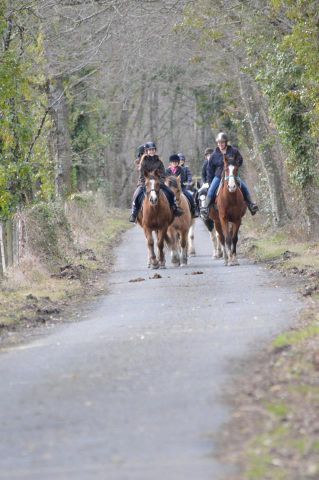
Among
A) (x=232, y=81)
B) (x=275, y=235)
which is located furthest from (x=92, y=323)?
(x=232, y=81)

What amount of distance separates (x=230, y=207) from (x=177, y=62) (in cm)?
2415

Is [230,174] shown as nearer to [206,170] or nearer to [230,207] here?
[230,207]

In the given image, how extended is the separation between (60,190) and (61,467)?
1269 inches

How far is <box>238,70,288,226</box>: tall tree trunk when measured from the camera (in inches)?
1379

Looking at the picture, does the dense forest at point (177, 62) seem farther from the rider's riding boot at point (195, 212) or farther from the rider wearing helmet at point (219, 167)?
the rider's riding boot at point (195, 212)

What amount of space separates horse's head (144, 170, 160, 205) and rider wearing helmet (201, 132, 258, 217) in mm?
1396

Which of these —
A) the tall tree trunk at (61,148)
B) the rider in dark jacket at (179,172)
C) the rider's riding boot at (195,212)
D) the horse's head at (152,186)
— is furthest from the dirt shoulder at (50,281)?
the tall tree trunk at (61,148)

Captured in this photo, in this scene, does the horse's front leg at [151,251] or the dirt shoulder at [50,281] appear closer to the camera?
the dirt shoulder at [50,281]

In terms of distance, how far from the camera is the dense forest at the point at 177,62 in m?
23.4

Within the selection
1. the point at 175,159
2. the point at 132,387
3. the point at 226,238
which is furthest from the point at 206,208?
the point at 132,387

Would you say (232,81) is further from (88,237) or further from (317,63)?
(317,63)

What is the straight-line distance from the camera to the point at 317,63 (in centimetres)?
2128

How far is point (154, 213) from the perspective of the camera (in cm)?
2502

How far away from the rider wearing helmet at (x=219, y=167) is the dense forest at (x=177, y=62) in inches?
67.4
